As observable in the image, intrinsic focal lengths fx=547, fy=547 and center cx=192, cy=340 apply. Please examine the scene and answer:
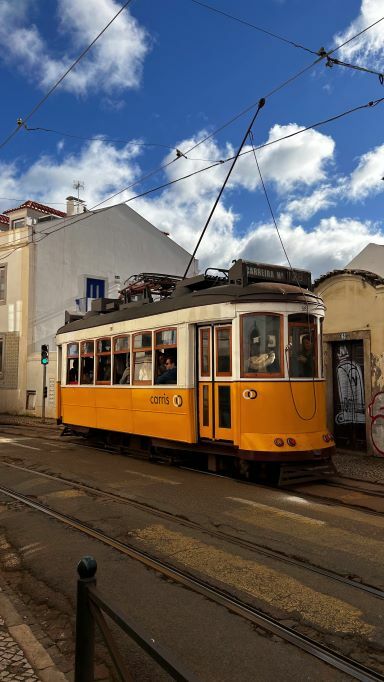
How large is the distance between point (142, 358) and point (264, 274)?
3.17 metres

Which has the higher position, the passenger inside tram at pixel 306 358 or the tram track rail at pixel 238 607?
the passenger inside tram at pixel 306 358

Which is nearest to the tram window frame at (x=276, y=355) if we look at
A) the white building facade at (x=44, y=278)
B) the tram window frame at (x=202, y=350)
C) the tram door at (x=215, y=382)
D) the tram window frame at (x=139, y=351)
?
the tram door at (x=215, y=382)

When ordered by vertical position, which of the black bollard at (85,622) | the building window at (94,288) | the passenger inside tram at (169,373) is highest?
the building window at (94,288)

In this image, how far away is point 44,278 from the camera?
2645 cm

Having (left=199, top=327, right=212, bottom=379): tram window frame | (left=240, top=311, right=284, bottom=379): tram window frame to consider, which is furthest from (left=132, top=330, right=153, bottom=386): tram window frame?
(left=240, top=311, right=284, bottom=379): tram window frame

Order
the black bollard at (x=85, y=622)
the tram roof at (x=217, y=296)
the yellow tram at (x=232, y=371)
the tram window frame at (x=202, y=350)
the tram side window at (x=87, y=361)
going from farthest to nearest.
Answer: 1. the tram side window at (x=87, y=361)
2. the tram window frame at (x=202, y=350)
3. the tram roof at (x=217, y=296)
4. the yellow tram at (x=232, y=371)
5. the black bollard at (x=85, y=622)

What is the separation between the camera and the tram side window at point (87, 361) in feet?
44.2

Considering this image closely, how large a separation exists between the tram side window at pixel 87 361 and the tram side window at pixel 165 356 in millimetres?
3164

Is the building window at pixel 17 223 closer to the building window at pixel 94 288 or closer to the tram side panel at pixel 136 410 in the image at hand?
the building window at pixel 94 288

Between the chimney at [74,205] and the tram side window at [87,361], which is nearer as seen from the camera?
the tram side window at [87,361]

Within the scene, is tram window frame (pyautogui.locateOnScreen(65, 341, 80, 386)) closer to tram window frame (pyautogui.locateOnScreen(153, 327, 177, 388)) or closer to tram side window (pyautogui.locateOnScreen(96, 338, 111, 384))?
tram side window (pyautogui.locateOnScreen(96, 338, 111, 384))

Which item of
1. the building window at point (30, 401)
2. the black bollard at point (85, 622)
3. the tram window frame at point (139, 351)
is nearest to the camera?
the black bollard at point (85, 622)

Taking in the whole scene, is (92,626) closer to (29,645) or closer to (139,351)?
(29,645)

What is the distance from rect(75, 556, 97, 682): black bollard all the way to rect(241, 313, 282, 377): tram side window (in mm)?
6461
